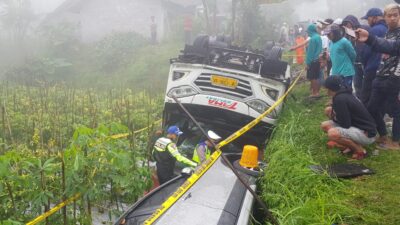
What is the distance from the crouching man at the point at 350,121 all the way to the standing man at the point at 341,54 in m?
1.59

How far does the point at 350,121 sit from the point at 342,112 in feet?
0.61

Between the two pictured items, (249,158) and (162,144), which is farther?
(162,144)

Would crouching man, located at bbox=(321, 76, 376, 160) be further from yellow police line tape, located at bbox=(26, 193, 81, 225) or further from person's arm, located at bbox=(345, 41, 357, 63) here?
yellow police line tape, located at bbox=(26, 193, 81, 225)

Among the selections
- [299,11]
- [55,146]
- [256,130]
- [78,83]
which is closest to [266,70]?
[256,130]

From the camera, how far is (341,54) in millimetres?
6469

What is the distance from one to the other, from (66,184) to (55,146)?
2626 mm

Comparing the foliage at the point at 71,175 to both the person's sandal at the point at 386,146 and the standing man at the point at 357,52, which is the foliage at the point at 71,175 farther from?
the standing man at the point at 357,52

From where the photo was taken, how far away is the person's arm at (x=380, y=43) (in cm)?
430

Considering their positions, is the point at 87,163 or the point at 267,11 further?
the point at 267,11

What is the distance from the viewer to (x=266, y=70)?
6.87 meters

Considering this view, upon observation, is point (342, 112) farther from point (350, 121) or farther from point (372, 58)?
point (372, 58)

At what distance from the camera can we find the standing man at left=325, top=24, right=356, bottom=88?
6.39 m

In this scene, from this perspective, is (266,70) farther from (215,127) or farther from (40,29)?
(40,29)

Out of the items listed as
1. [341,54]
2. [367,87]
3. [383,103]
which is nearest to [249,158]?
[383,103]
